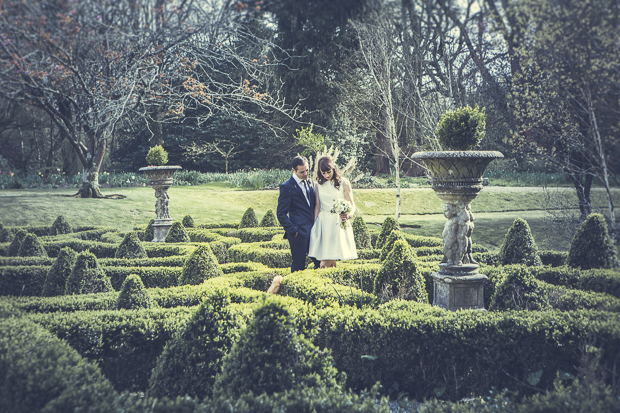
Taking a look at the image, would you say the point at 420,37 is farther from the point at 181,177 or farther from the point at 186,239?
the point at 181,177

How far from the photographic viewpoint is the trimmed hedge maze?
236 cm

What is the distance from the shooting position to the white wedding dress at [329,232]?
18.5ft

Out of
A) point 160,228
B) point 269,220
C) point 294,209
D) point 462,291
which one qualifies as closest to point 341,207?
point 294,209

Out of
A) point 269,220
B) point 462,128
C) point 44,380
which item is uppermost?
point 462,128

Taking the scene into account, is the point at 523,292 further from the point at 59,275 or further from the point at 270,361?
the point at 59,275

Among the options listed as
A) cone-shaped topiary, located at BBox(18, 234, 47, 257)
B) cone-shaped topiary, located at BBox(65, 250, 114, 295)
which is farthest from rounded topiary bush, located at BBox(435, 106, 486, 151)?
cone-shaped topiary, located at BBox(18, 234, 47, 257)

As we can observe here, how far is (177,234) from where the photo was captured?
8.71 m

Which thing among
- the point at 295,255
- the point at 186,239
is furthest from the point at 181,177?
the point at 295,255

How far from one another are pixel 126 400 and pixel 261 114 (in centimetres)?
2325

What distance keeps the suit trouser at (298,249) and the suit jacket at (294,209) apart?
0.23 ft

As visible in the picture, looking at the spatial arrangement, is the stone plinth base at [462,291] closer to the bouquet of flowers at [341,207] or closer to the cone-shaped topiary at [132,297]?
the bouquet of flowers at [341,207]

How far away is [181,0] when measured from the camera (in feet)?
11.6

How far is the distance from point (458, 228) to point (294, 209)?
2102 millimetres

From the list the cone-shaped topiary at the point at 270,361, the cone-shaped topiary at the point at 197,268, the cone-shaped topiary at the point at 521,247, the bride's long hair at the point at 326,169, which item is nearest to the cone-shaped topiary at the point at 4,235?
the cone-shaped topiary at the point at 197,268
